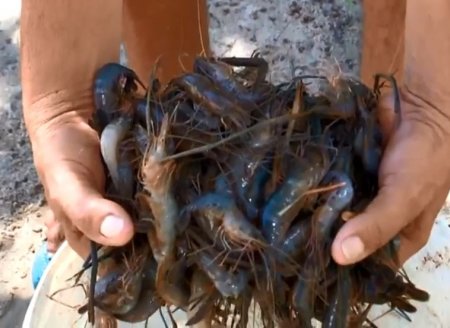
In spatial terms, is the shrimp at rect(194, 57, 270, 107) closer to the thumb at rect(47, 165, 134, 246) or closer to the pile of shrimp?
the pile of shrimp

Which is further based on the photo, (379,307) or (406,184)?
(379,307)

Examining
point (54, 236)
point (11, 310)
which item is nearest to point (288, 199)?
point (54, 236)

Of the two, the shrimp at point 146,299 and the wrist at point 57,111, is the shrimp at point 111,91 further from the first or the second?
the shrimp at point 146,299

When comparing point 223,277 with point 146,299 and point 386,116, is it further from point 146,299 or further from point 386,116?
point 386,116

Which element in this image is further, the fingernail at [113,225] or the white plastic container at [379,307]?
the white plastic container at [379,307]

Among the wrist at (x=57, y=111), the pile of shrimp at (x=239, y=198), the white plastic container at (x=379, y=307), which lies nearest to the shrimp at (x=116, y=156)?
the pile of shrimp at (x=239, y=198)
